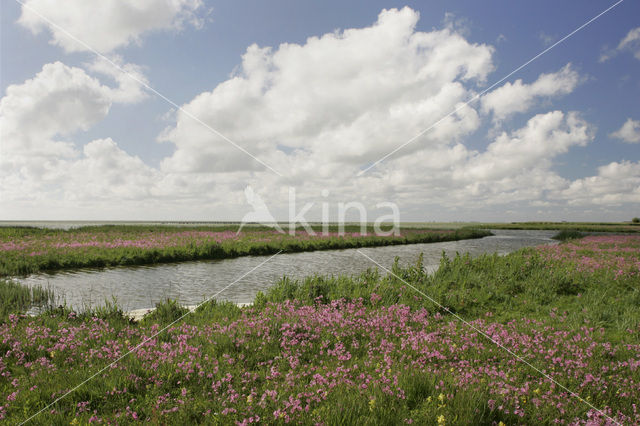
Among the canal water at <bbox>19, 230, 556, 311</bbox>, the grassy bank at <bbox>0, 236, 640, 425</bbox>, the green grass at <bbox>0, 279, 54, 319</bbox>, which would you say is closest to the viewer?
the grassy bank at <bbox>0, 236, 640, 425</bbox>

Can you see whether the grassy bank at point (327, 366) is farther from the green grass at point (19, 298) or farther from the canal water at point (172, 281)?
the canal water at point (172, 281)

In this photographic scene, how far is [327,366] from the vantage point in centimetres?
591

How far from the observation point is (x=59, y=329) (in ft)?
24.8

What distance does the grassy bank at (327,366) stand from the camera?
4484mm

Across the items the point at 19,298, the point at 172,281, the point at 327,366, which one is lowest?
the point at 172,281

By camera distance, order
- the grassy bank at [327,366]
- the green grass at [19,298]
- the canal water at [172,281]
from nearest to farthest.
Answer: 1. the grassy bank at [327,366]
2. the green grass at [19,298]
3. the canal water at [172,281]

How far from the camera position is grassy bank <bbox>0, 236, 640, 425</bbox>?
4484 mm

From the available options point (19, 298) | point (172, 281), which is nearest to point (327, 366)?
point (19, 298)

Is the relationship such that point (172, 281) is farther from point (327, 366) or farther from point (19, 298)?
point (327, 366)

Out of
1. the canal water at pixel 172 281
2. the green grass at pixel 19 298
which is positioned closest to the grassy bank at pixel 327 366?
the green grass at pixel 19 298

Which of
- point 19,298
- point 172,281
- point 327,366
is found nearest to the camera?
point 327,366

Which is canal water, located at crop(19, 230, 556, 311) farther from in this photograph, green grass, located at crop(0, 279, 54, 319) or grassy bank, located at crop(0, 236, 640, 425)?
grassy bank, located at crop(0, 236, 640, 425)

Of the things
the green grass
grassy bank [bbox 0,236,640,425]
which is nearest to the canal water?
the green grass

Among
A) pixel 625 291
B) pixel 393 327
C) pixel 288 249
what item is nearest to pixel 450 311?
pixel 393 327
